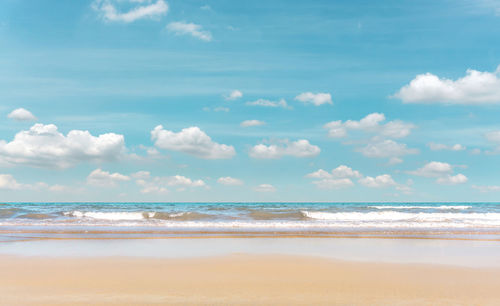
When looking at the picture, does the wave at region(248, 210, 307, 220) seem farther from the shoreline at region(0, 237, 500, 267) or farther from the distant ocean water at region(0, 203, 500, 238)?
the shoreline at region(0, 237, 500, 267)

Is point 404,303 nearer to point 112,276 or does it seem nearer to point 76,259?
point 112,276

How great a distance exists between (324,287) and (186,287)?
248 centimetres

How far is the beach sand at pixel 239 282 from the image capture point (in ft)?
21.4

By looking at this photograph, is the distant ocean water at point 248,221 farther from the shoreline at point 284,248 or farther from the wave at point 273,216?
the shoreline at point 284,248

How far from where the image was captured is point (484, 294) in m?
6.91

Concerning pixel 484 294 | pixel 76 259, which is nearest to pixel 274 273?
pixel 484 294

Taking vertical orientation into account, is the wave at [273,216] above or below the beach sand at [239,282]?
below

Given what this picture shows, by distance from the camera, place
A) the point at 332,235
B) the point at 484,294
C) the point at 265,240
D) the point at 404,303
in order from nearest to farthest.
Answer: the point at 404,303 < the point at 484,294 < the point at 265,240 < the point at 332,235

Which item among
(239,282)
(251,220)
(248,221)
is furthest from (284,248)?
(251,220)

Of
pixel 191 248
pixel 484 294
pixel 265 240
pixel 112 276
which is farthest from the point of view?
pixel 265 240

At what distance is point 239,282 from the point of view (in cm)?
778

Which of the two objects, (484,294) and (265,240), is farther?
(265,240)

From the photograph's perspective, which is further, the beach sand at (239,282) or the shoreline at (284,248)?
the shoreline at (284,248)

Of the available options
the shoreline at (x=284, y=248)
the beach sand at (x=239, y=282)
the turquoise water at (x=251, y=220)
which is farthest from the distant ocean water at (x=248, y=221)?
the beach sand at (x=239, y=282)
